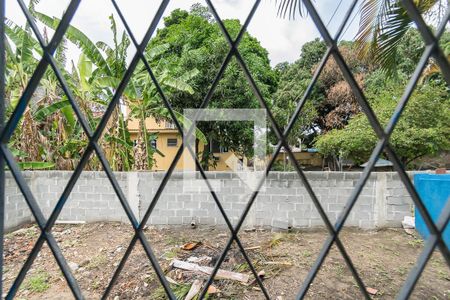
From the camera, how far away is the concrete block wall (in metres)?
3.38

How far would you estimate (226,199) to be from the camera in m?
3.57

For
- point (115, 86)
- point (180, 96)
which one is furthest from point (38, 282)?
point (180, 96)

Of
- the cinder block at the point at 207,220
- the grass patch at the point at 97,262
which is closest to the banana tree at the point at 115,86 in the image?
the cinder block at the point at 207,220

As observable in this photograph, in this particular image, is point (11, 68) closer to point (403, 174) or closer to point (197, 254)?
point (197, 254)

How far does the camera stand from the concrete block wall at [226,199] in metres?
3.38

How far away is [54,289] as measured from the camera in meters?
2.16

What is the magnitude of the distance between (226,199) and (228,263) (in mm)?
1157

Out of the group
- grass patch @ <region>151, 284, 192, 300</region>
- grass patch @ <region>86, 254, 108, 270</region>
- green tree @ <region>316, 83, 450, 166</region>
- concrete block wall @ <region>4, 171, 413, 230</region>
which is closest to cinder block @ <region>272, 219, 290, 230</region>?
concrete block wall @ <region>4, 171, 413, 230</region>

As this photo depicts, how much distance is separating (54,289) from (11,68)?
3138 mm

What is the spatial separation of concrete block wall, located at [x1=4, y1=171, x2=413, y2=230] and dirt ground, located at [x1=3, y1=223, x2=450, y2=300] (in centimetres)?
16

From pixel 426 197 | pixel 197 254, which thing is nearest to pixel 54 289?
pixel 197 254

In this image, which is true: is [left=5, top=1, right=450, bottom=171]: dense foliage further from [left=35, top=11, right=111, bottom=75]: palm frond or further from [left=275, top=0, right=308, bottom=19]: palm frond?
[left=275, top=0, right=308, bottom=19]: palm frond

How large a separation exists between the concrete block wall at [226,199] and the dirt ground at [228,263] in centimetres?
16

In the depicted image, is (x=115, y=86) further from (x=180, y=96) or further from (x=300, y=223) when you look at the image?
(x=300, y=223)
